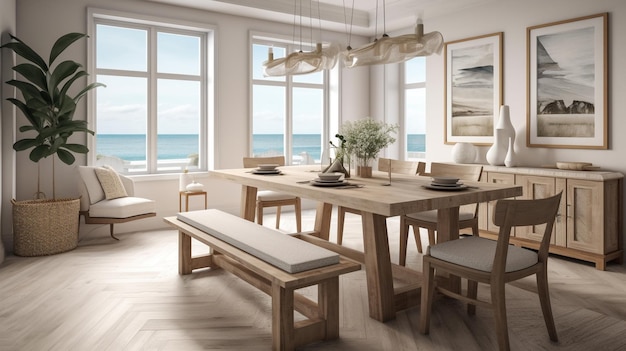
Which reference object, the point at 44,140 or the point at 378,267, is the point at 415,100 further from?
the point at 44,140

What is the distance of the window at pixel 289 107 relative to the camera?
22.0 feet

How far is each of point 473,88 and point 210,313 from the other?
413 centimetres

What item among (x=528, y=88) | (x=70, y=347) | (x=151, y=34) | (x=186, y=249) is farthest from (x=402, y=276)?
(x=151, y=34)

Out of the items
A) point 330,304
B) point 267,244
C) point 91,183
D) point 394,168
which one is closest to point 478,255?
point 330,304

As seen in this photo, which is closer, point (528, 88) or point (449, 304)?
point (449, 304)

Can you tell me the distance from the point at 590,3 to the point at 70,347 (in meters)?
5.09

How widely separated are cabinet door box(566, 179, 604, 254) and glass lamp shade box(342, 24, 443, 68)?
6.64 ft

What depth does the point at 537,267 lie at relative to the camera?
250cm

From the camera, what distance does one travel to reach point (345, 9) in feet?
21.6

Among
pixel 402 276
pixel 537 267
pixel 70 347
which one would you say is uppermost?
pixel 537 267

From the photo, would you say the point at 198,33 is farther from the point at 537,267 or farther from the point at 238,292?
the point at 537,267

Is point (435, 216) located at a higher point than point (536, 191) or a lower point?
lower

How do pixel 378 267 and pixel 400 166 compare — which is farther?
pixel 400 166

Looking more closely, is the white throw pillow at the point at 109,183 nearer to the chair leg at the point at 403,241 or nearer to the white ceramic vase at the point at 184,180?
the white ceramic vase at the point at 184,180
